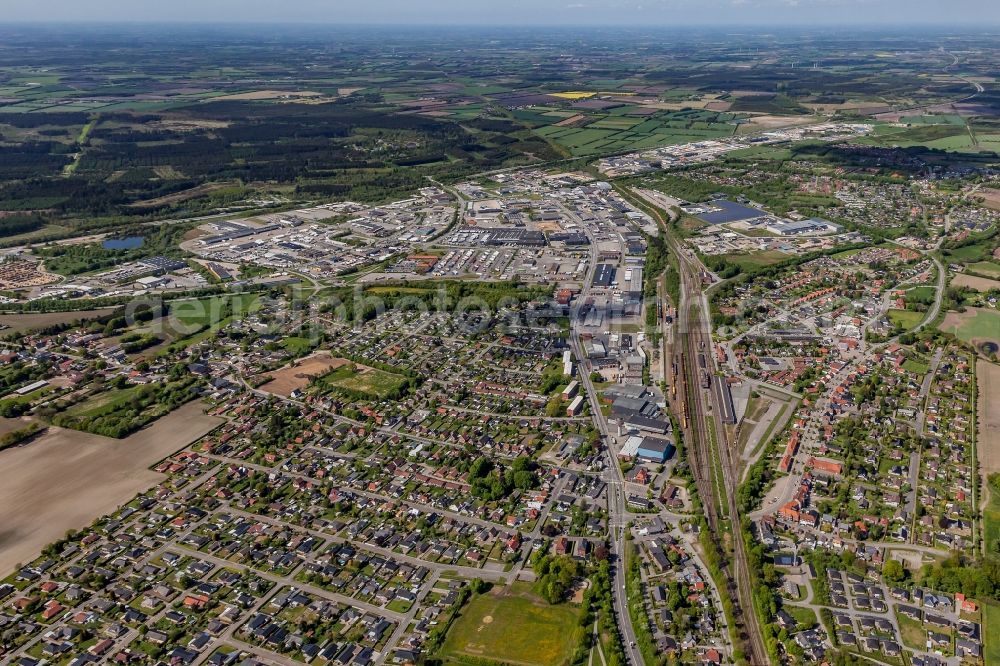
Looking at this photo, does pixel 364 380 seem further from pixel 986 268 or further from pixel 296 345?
pixel 986 268

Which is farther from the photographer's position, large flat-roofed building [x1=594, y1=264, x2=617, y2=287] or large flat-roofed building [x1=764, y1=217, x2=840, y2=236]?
large flat-roofed building [x1=764, y1=217, x2=840, y2=236]

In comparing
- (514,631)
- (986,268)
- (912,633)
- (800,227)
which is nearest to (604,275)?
(800,227)

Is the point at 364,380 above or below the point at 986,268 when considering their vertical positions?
below

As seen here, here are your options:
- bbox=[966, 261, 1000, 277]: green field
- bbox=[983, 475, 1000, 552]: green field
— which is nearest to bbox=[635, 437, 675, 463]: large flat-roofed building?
bbox=[983, 475, 1000, 552]: green field

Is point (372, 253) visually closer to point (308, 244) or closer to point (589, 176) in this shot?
point (308, 244)

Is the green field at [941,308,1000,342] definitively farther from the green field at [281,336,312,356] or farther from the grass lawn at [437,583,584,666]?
the green field at [281,336,312,356]

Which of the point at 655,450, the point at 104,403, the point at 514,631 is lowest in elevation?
the point at 514,631
